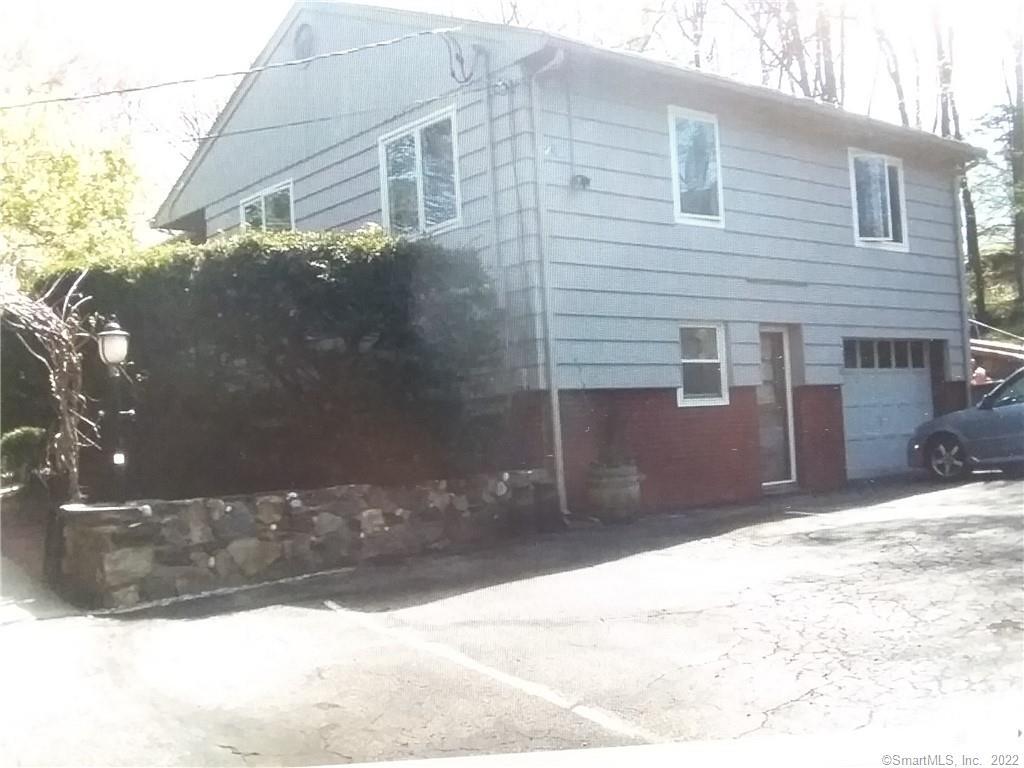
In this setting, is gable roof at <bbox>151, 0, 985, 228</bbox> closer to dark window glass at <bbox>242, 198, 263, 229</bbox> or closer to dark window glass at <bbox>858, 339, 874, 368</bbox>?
dark window glass at <bbox>242, 198, 263, 229</bbox>

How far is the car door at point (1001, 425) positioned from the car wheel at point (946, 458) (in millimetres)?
209

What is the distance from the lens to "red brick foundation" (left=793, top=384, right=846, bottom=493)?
526 inches

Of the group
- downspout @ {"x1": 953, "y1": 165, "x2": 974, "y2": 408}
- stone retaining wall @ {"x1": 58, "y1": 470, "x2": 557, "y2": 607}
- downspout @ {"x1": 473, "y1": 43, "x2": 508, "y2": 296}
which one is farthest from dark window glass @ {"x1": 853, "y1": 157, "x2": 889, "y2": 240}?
stone retaining wall @ {"x1": 58, "y1": 470, "x2": 557, "y2": 607}

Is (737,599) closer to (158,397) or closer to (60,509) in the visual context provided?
(60,509)

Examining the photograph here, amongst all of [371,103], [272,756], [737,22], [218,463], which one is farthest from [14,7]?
[737,22]

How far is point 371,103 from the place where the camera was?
41.8 ft

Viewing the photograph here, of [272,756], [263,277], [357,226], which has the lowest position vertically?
[272,756]

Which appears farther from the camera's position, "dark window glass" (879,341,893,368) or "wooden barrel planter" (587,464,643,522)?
"dark window glass" (879,341,893,368)

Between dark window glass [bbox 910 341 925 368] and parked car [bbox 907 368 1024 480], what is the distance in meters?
2.06

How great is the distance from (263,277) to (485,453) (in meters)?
2.56

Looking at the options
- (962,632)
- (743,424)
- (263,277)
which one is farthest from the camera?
(743,424)

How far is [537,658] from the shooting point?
5.83 m

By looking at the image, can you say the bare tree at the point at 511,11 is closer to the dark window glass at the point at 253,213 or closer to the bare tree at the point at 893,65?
the dark window glass at the point at 253,213

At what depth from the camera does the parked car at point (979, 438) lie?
1295cm
